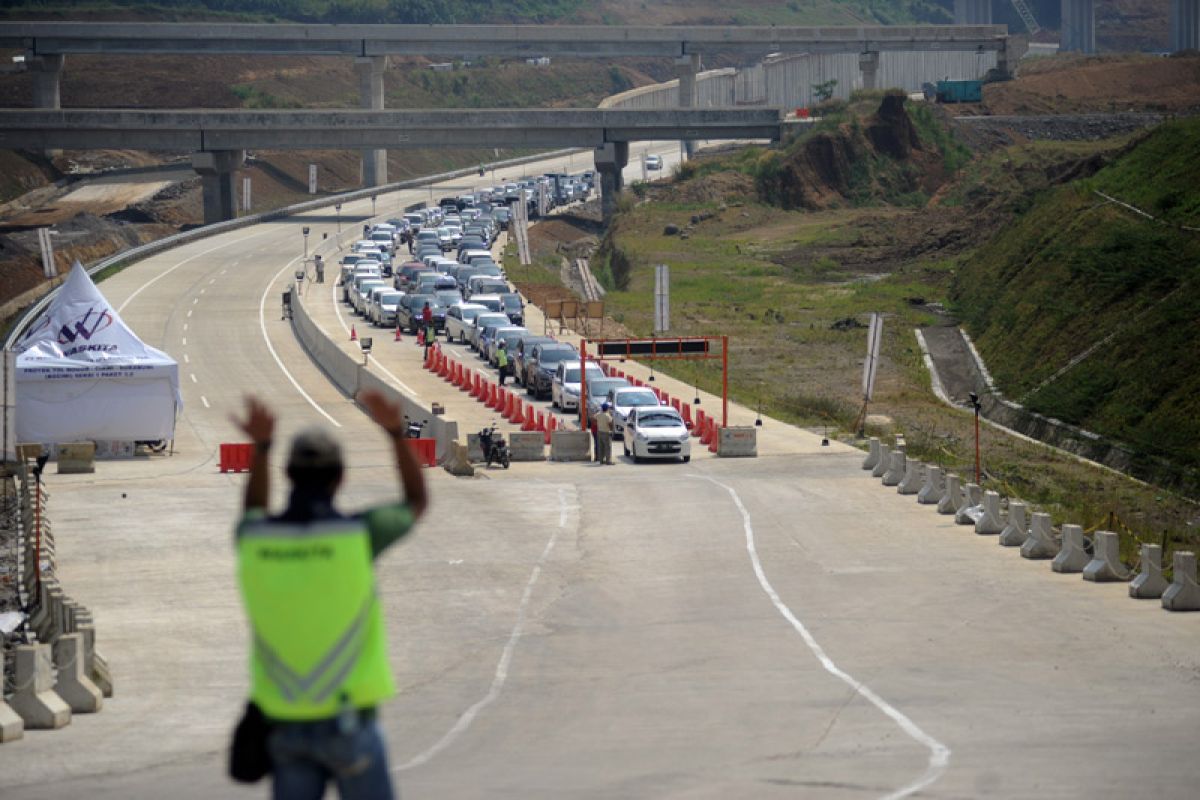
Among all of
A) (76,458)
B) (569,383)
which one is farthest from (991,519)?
(569,383)

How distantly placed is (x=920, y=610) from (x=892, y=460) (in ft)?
43.0

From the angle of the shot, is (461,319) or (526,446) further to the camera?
(461,319)

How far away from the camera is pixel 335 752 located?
21.5 ft

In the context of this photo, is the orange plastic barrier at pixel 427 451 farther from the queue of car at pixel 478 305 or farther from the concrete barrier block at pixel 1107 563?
the concrete barrier block at pixel 1107 563

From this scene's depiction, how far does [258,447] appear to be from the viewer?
708 cm

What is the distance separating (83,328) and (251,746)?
37531mm

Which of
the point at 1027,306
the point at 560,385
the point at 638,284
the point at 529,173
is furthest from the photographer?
the point at 529,173

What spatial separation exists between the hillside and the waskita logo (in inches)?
878

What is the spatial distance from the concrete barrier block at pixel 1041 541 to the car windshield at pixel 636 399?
18.5m

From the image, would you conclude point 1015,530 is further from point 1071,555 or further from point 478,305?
point 478,305

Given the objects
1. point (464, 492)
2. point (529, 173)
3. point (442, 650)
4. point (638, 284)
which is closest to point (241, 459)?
point (464, 492)

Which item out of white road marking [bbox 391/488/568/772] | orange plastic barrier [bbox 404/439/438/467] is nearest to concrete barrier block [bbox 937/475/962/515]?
white road marking [bbox 391/488/568/772]

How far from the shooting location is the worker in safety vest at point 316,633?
21.5 feet

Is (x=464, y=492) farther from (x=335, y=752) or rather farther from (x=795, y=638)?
(x=335, y=752)
